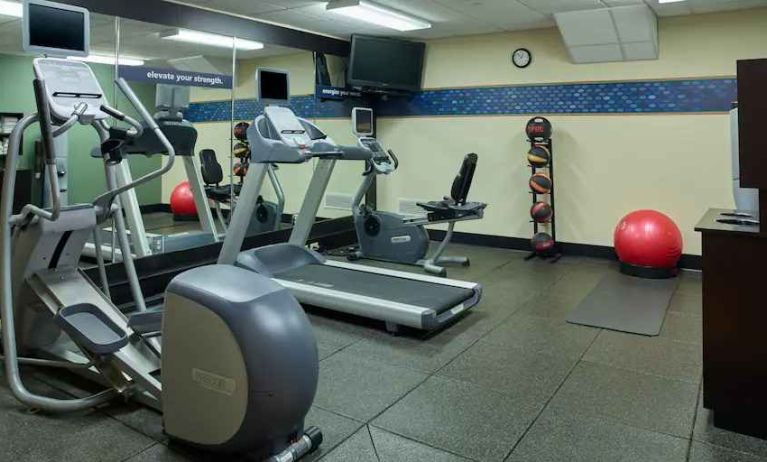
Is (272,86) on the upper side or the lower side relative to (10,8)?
lower

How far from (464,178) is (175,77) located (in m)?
2.74

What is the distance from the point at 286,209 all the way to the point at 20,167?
Result: 10.7 ft

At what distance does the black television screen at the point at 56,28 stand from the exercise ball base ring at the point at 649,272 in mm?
4872

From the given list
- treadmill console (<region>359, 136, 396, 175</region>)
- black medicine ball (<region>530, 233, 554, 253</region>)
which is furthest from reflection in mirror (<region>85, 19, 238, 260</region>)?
black medicine ball (<region>530, 233, 554, 253</region>)

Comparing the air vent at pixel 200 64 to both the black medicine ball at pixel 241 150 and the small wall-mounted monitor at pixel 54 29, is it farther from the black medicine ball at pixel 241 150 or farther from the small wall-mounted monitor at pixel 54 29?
the small wall-mounted monitor at pixel 54 29

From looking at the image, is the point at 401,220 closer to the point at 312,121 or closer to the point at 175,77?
the point at 312,121

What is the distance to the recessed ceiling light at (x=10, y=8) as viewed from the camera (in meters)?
4.17

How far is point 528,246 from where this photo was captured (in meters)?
6.50

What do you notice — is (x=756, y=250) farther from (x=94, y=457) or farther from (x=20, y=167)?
(x=20, y=167)

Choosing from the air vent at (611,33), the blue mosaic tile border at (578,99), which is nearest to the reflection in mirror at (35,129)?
the blue mosaic tile border at (578,99)

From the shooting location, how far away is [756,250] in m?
2.28

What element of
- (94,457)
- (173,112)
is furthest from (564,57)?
(94,457)

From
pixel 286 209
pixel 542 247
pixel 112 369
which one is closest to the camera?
pixel 112 369

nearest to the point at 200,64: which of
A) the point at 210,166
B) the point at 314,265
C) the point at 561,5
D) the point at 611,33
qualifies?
the point at 210,166
